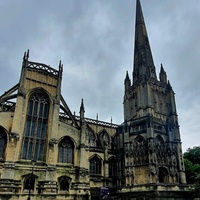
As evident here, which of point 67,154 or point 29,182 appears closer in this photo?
point 29,182

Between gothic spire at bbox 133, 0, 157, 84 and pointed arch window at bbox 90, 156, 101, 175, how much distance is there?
1820 centimetres

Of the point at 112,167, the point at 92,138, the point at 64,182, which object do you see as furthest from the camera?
the point at 92,138

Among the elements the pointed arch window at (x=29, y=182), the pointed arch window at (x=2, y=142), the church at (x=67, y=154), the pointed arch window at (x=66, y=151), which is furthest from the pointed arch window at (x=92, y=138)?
the pointed arch window at (x=2, y=142)

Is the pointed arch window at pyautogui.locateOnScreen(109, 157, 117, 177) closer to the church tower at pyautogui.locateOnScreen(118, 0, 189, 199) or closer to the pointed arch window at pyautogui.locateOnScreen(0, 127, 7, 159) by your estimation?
the church tower at pyautogui.locateOnScreen(118, 0, 189, 199)

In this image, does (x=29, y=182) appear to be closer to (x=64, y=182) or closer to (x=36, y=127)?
(x=64, y=182)

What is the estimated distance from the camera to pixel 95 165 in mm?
34875

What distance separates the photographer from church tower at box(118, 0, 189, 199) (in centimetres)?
3027

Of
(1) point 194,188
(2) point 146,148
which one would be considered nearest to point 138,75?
(2) point 146,148

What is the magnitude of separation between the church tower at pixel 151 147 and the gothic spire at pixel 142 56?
0.98ft

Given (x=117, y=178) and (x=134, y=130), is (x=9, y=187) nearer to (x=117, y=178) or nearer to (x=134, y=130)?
(x=117, y=178)

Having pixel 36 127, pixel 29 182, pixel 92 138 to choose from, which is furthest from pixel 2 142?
pixel 92 138

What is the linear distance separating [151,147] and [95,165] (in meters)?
9.44

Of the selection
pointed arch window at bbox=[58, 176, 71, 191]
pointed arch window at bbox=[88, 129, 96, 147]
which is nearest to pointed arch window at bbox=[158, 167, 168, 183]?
pointed arch window at bbox=[58, 176, 71, 191]

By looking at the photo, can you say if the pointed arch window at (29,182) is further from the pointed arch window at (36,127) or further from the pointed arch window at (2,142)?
the pointed arch window at (2,142)
